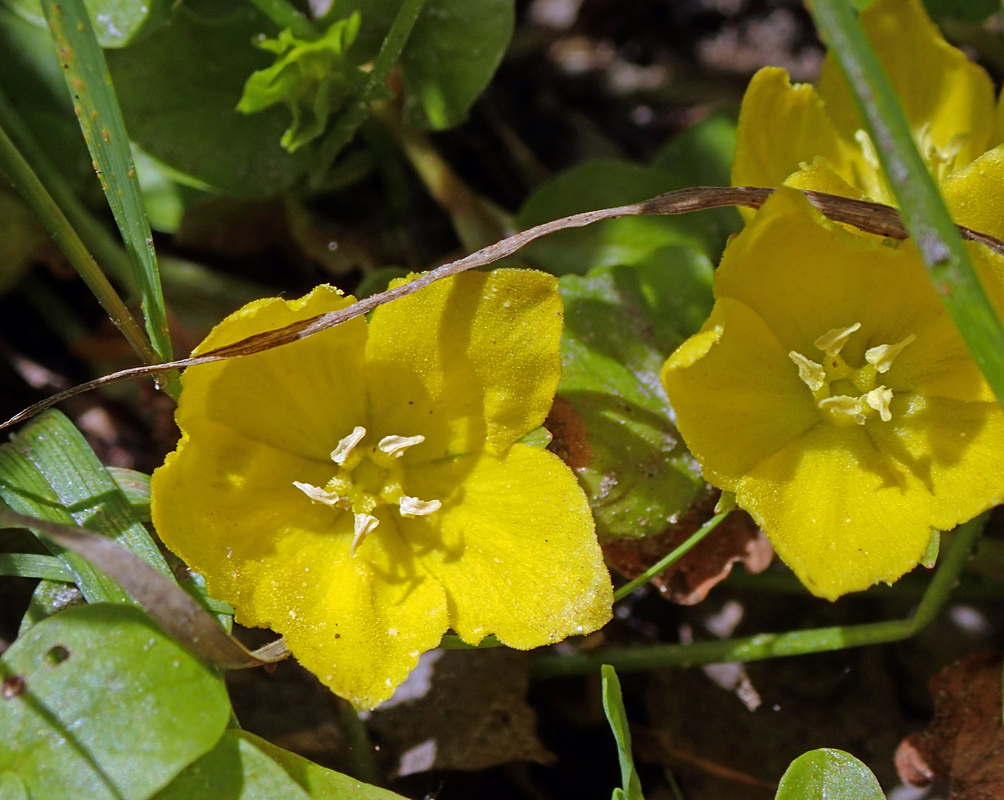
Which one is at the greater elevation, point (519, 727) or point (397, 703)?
point (397, 703)

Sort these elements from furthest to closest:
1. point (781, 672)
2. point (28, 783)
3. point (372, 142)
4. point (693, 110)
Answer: point (693, 110) → point (372, 142) → point (781, 672) → point (28, 783)

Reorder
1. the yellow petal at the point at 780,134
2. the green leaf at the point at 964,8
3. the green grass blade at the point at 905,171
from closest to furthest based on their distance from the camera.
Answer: the green grass blade at the point at 905,171
the yellow petal at the point at 780,134
the green leaf at the point at 964,8

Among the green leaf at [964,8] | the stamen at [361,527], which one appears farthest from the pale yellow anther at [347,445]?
the green leaf at [964,8]

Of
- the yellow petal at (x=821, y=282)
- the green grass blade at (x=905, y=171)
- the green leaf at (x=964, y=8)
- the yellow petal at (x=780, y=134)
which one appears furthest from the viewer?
the green leaf at (x=964, y=8)

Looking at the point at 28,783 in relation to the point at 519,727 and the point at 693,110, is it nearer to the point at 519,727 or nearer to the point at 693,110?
the point at 519,727

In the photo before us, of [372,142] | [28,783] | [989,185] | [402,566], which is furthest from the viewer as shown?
[372,142]

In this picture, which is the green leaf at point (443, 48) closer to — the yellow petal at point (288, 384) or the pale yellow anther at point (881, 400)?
the yellow petal at point (288, 384)

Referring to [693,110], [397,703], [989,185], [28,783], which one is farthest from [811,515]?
[693,110]

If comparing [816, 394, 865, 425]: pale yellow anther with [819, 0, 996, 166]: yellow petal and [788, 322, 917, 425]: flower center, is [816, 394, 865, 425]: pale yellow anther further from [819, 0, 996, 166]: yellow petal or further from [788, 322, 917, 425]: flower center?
[819, 0, 996, 166]: yellow petal

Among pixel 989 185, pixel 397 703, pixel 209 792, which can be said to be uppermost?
pixel 989 185
